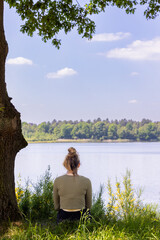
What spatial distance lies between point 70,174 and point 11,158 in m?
1.39

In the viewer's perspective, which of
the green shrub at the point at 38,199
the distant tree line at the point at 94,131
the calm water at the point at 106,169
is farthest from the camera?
the distant tree line at the point at 94,131

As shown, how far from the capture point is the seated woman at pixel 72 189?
4.71 metres

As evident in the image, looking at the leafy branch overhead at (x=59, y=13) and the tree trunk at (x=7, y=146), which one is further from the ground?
the leafy branch overhead at (x=59, y=13)

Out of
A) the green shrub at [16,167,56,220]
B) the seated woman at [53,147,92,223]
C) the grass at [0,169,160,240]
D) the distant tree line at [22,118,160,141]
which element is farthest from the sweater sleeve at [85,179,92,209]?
the distant tree line at [22,118,160,141]

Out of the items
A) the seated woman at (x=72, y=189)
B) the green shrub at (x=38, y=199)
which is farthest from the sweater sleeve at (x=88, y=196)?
the green shrub at (x=38, y=199)

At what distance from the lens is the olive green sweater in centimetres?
471

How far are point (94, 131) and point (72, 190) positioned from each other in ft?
197

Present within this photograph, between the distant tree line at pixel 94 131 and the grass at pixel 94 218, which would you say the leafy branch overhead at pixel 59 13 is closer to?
the grass at pixel 94 218

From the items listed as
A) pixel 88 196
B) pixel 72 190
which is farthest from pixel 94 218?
pixel 72 190

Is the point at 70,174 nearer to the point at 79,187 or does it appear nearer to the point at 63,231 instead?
the point at 79,187

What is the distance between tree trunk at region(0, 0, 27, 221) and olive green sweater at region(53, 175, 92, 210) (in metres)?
1.14

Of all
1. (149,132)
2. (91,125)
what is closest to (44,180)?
(91,125)

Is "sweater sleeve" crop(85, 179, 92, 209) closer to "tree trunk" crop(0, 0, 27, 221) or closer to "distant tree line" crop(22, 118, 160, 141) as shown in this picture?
"tree trunk" crop(0, 0, 27, 221)

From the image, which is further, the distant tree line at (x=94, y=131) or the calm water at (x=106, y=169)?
the distant tree line at (x=94, y=131)
